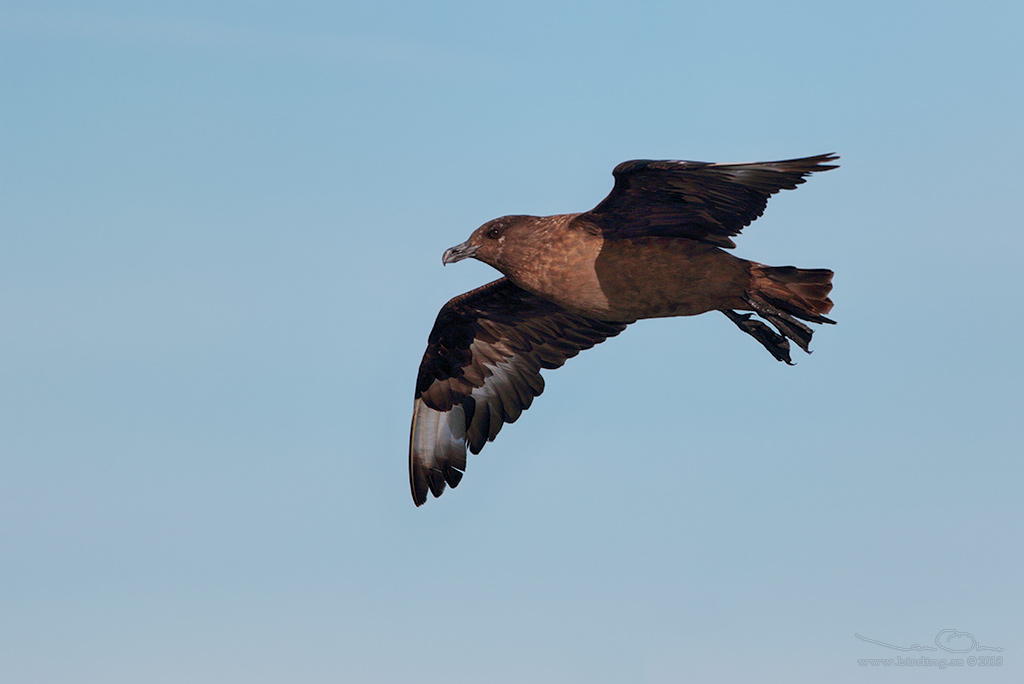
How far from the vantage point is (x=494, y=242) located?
30.9 ft

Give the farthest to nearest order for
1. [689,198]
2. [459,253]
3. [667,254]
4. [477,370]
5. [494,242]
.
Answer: [477,370] < [459,253] < [494,242] < [667,254] < [689,198]

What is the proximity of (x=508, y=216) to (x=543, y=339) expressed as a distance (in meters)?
1.69

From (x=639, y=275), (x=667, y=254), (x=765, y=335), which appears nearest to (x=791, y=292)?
(x=765, y=335)

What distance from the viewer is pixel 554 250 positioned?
9.10 meters

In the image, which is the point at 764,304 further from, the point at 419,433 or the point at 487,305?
the point at 419,433

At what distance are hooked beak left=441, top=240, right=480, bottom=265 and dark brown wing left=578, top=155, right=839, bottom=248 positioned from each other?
37.1 inches

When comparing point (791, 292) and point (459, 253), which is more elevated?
point (459, 253)

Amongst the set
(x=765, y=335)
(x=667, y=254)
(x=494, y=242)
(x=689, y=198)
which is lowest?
(x=765, y=335)

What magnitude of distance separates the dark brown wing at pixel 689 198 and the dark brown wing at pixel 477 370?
6.03ft

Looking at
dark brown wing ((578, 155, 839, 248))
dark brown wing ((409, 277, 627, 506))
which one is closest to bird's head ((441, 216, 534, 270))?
dark brown wing ((578, 155, 839, 248))

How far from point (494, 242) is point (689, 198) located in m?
1.54

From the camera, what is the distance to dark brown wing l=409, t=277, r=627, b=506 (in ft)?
35.2

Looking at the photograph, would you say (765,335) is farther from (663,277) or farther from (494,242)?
(494,242)

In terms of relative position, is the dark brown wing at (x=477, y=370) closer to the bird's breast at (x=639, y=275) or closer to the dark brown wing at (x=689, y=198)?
the bird's breast at (x=639, y=275)
